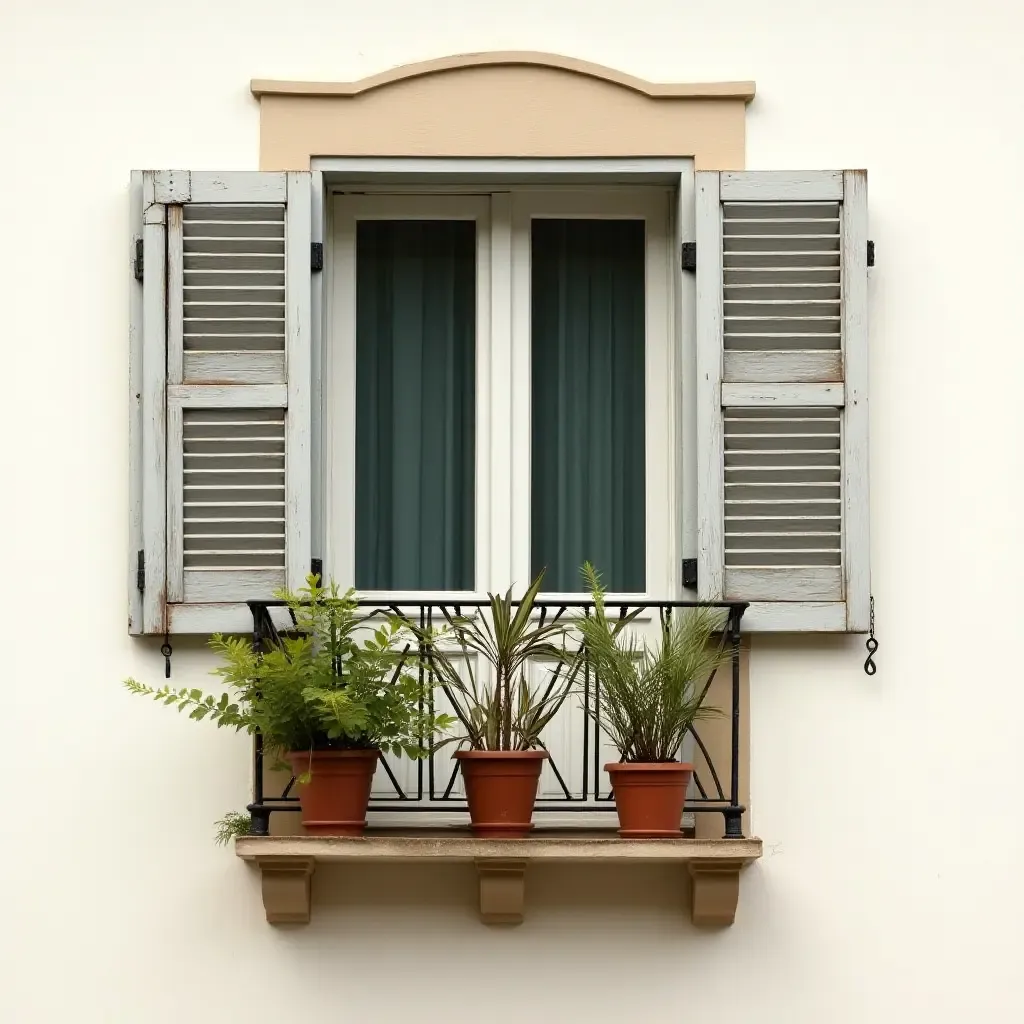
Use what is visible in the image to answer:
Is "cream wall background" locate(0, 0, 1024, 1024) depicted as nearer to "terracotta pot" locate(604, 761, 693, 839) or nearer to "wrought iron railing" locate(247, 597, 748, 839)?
"wrought iron railing" locate(247, 597, 748, 839)

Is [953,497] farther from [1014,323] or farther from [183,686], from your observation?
[183,686]

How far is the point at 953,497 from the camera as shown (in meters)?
7.33

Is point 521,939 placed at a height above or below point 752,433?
below

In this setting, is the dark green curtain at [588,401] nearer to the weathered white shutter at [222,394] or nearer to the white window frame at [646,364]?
the white window frame at [646,364]

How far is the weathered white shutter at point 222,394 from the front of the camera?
7.20m

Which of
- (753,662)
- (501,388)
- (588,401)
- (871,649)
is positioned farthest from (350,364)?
(871,649)

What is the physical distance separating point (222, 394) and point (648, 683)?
161 cm

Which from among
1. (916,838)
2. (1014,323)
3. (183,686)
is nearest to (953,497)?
(1014,323)

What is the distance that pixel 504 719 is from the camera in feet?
22.7
